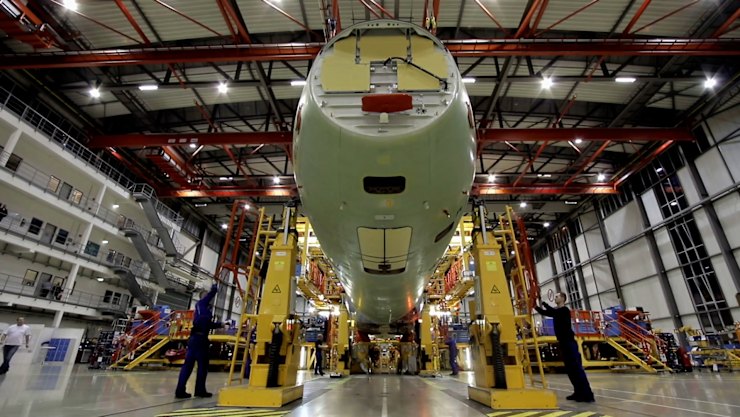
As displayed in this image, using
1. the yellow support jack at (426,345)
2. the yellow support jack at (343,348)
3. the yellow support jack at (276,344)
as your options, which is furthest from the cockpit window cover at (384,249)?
the yellow support jack at (426,345)

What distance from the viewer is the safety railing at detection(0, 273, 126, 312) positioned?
16.8 metres

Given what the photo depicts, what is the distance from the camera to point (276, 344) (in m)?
4.46

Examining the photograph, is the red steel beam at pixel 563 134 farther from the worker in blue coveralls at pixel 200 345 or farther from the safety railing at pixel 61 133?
the safety railing at pixel 61 133

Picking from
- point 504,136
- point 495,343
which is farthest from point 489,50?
point 495,343

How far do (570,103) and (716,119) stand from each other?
731cm

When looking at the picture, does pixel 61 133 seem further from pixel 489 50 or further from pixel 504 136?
pixel 504 136

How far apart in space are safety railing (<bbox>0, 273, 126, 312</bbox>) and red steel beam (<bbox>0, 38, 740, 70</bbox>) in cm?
1240

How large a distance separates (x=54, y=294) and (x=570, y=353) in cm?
2420

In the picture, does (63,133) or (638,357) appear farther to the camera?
(63,133)

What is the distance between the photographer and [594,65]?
1354cm

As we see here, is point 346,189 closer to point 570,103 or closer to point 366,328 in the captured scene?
point 366,328

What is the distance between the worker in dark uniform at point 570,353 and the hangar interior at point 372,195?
18.0 inches

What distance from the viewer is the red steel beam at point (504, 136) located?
1527 centimetres

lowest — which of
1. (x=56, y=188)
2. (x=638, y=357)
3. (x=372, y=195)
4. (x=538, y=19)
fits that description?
(x=638, y=357)
